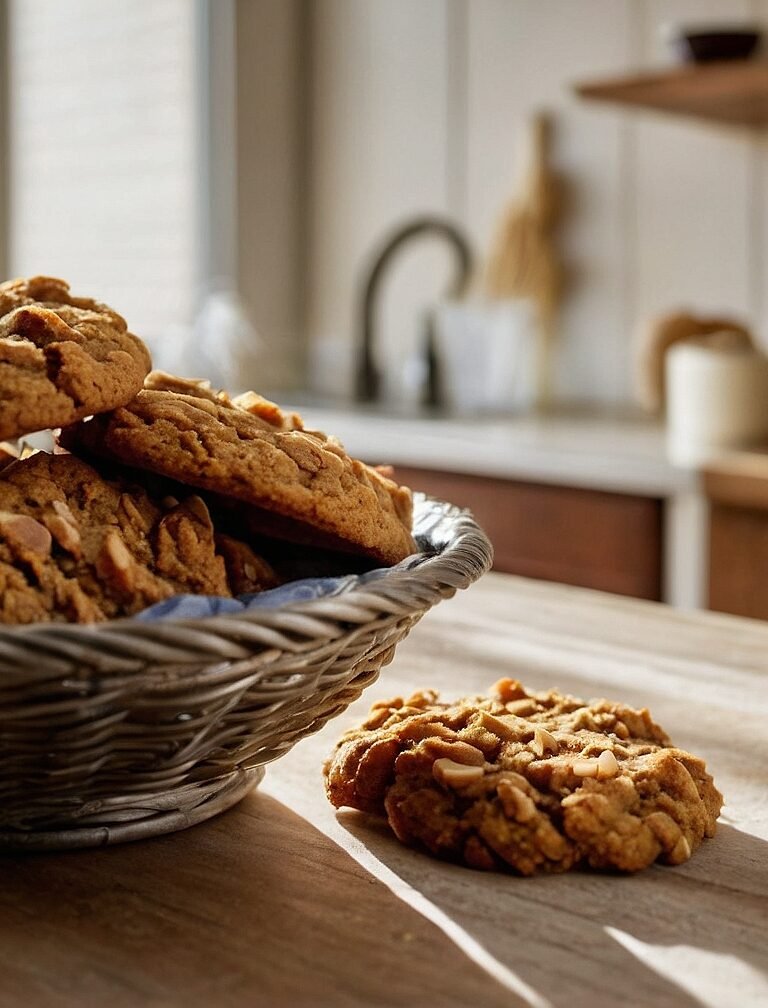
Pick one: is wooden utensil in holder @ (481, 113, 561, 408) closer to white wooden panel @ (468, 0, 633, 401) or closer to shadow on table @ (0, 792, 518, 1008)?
white wooden panel @ (468, 0, 633, 401)

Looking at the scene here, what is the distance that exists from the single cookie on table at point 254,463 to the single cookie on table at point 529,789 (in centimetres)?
13

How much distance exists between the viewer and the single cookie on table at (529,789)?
28.9 inches

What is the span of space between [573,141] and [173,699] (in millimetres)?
2790

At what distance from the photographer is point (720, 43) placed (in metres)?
2.49

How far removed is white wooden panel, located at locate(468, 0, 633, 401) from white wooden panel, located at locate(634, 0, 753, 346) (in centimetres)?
7

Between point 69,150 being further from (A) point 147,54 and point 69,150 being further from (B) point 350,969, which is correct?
(B) point 350,969

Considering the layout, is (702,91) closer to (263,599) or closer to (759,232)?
(759,232)

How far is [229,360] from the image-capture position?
3.38 metres

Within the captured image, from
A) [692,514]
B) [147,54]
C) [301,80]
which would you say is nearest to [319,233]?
[301,80]

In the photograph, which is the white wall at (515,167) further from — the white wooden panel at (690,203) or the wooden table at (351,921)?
Result: the wooden table at (351,921)

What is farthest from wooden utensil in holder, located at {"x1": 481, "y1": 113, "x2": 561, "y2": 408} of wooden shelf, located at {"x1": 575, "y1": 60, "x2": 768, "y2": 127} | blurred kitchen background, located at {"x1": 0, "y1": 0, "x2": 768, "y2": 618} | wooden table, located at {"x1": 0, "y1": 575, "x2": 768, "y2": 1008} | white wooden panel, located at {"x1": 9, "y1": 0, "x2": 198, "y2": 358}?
wooden table, located at {"x1": 0, "y1": 575, "x2": 768, "y2": 1008}

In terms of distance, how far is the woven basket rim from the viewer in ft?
2.00

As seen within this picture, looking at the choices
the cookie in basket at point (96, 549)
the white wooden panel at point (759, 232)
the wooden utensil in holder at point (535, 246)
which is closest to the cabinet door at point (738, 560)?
the white wooden panel at point (759, 232)

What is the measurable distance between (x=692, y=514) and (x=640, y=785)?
1568 mm
